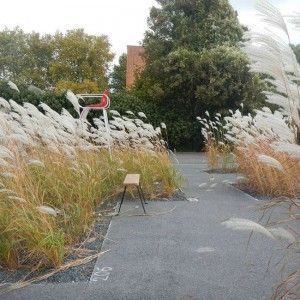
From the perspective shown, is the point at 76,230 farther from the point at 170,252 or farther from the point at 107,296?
the point at 107,296

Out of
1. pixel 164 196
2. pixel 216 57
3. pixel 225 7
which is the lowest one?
pixel 164 196

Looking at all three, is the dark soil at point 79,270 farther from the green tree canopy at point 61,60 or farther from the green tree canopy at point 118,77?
the green tree canopy at point 118,77

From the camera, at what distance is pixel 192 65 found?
2050 cm

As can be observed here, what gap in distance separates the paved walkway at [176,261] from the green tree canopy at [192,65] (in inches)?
574

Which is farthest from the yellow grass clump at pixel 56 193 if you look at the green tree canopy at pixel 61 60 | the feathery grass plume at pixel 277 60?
the green tree canopy at pixel 61 60

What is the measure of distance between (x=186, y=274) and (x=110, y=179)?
11.2 feet

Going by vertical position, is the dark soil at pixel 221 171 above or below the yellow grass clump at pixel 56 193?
below

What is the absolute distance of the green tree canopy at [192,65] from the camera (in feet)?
66.7

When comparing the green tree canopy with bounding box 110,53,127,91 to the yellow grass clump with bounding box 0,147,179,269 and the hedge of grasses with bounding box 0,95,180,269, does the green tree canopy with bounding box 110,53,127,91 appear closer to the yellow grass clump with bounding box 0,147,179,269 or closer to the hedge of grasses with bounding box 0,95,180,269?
the hedge of grasses with bounding box 0,95,180,269

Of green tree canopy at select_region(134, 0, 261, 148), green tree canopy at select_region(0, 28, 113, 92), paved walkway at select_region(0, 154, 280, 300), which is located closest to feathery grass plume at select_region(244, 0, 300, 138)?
paved walkway at select_region(0, 154, 280, 300)

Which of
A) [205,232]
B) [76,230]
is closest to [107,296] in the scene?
[76,230]

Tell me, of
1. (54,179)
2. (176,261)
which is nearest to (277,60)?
(176,261)

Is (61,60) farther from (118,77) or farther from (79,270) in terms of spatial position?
(79,270)

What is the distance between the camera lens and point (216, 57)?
20469 mm
